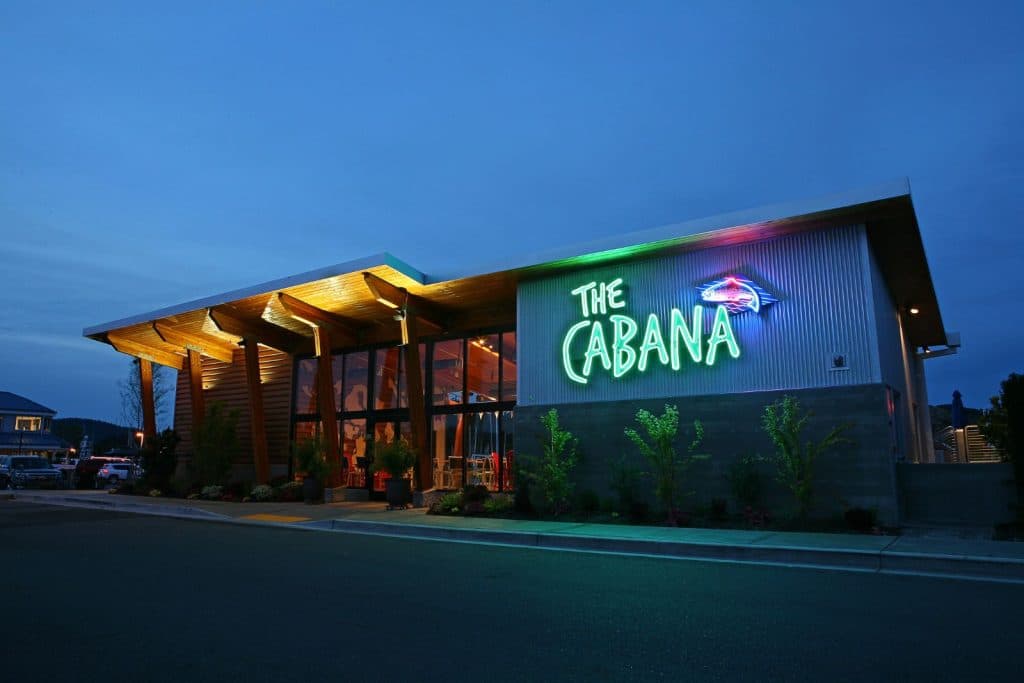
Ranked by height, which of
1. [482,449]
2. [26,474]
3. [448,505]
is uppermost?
[482,449]

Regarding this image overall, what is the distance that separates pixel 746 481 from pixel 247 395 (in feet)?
65.3

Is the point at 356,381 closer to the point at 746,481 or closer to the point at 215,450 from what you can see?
the point at 215,450

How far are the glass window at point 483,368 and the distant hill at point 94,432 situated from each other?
72290mm

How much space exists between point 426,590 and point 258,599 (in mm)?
1631

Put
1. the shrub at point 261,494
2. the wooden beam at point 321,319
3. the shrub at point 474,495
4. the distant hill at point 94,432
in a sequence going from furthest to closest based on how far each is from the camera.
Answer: the distant hill at point 94,432, the shrub at point 261,494, the wooden beam at point 321,319, the shrub at point 474,495

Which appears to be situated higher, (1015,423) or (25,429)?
(25,429)

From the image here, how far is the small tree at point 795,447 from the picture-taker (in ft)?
39.9

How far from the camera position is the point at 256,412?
73.3ft

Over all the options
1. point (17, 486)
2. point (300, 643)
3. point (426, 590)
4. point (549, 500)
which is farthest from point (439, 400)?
point (17, 486)

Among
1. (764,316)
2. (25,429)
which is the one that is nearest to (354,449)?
(764,316)

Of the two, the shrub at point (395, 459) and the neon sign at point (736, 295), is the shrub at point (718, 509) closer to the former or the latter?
the neon sign at point (736, 295)

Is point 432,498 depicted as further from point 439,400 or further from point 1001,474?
point 1001,474

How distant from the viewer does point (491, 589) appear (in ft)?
23.6

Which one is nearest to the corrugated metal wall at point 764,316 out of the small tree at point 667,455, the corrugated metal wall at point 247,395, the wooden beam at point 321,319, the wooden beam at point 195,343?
the small tree at point 667,455
